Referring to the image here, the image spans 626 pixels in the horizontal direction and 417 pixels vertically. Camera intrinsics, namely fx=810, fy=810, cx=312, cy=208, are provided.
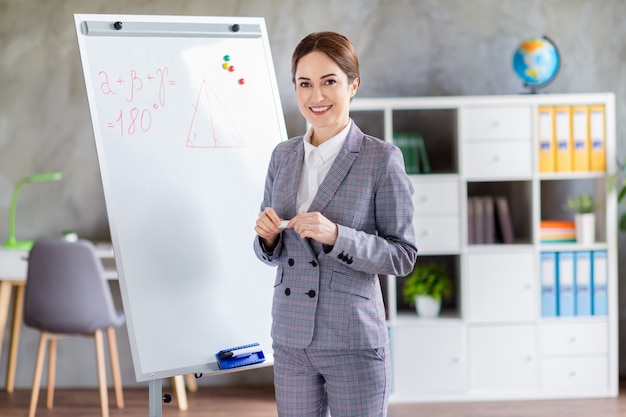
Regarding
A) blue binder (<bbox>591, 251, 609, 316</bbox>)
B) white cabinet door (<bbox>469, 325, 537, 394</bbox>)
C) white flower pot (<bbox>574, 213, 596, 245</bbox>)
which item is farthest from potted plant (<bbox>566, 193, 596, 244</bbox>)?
white cabinet door (<bbox>469, 325, 537, 394</bbox>)

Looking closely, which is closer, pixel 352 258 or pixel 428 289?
pixel 352 258

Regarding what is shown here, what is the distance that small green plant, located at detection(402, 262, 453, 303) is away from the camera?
3.86 metres

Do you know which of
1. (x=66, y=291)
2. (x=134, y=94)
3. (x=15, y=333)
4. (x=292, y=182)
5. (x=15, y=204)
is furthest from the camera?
(x=15, y=204)

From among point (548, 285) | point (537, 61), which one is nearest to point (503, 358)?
point (548, 285)

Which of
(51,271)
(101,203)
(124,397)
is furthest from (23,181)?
(124,397)

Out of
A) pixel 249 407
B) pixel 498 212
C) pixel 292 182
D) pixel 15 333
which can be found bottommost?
pixel 249 407

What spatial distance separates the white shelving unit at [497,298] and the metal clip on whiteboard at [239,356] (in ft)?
5.25

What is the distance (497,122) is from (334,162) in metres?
2.11

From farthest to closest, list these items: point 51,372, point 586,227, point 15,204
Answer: point 15,204 < point 586,227 < point 51,372

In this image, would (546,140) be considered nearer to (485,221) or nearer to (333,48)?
(485,221)

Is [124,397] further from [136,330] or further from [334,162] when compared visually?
[334,162]

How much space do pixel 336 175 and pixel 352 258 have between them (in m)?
0.19

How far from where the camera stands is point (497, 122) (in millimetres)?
3742

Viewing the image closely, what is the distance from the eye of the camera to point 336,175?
180 cm
